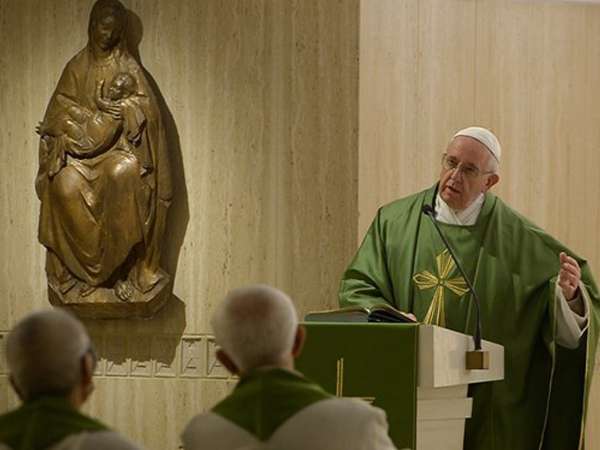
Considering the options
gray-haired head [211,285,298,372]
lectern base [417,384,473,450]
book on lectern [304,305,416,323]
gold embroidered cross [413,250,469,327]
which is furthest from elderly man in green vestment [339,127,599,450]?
gray-haired head [211,285,298,372]

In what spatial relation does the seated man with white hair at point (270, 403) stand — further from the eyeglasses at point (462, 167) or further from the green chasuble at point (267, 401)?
the eyeglasses at point (462, 167)

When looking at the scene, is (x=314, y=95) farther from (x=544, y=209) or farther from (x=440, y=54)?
(x=544, y=209)

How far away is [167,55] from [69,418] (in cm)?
521

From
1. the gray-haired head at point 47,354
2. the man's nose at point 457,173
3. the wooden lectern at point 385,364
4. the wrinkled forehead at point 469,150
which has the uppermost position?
the wrinkled forehead at point 469,150

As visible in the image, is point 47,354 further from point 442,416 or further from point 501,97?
point 501,97

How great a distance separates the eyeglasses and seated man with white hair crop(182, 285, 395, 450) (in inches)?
121

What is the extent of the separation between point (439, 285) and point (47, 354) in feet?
10.6

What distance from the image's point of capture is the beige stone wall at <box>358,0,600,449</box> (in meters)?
7.96

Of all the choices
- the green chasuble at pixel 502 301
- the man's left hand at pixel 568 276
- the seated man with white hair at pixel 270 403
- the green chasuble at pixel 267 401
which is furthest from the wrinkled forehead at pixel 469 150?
the green chasuble at pixel 267 401

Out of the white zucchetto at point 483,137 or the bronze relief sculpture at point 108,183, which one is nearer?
the white zucchetto at point 483,137

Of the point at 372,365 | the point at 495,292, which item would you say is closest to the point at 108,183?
the point at 495,292

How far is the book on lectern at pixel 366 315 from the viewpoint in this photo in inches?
184

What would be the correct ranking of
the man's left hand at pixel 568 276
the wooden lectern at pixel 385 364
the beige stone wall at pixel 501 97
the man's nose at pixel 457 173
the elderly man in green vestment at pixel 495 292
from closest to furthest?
the wooden lectern at pixel 385 364
the man's left hand at pixel 568 276
the elderly man in green vestment at pixel 495 292
the man's nose at pixel 457 173
the beige stone wall at pixel 501 97

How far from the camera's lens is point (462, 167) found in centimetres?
590
